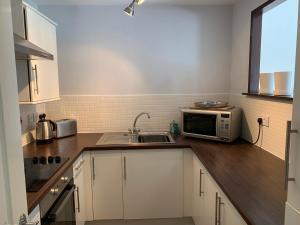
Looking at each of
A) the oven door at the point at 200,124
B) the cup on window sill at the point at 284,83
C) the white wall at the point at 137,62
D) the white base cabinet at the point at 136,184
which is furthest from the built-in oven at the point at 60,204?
the cup on window sill at the point at 284,83

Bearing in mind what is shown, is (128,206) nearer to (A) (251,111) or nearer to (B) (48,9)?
(A) (251,111)

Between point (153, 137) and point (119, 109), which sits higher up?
point (119, 109)

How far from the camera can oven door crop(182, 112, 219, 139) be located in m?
2.38

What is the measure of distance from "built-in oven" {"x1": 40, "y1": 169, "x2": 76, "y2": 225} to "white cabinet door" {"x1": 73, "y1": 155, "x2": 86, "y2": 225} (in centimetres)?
14

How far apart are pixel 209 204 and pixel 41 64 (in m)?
1.82

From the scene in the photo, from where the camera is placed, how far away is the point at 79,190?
2.11 metres

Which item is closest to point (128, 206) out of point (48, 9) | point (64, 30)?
point (64, 30)

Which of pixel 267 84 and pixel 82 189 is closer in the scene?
pixel 267 84

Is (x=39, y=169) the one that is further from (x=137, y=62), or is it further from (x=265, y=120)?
(x=265, y=120)

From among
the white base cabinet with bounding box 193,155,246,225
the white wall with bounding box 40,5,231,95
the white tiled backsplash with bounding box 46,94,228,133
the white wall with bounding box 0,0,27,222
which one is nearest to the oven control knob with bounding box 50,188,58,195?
the white wall with bounding box 0,0,27,222

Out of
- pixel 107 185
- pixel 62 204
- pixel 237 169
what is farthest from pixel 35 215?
pixel 237 169

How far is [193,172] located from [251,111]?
0.83 meters

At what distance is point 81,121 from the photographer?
284 centimetres

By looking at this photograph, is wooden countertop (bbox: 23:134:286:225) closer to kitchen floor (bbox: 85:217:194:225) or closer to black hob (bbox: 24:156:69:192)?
black hob (bbox: 24:156:69:192)
